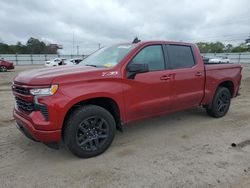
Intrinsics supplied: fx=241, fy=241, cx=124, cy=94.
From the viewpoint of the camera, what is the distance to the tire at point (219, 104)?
5.75 m

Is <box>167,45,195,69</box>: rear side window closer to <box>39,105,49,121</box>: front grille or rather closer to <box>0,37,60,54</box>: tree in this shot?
<box>39,105,49,121</box>: front grille

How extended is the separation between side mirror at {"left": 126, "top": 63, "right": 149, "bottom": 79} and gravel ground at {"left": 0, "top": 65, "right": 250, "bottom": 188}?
4.17 feet

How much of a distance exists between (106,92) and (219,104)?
11.0 ft

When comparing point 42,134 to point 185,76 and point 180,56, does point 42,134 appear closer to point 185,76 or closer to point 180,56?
point 185,76

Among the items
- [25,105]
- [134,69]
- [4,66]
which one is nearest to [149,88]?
[134,69]

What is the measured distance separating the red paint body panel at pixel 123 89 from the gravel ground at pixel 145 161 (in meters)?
0.50

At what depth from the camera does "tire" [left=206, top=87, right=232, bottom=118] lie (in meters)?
5.75

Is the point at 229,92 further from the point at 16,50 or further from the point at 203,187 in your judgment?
the point at 16,50

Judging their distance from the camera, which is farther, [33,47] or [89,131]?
[33,47]

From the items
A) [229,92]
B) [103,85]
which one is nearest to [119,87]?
[103,85]

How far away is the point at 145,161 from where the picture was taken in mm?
3699

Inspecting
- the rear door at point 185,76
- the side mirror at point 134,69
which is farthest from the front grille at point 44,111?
the rear door at point 185,76

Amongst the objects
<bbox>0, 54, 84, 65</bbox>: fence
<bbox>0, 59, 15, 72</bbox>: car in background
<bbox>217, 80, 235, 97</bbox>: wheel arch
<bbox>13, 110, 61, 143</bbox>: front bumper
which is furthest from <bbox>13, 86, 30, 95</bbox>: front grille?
<bbox>0, 54, 84, 65</bbox>: fence

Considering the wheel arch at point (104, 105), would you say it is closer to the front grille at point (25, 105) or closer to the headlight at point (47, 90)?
the headlight at point (47, 90)
